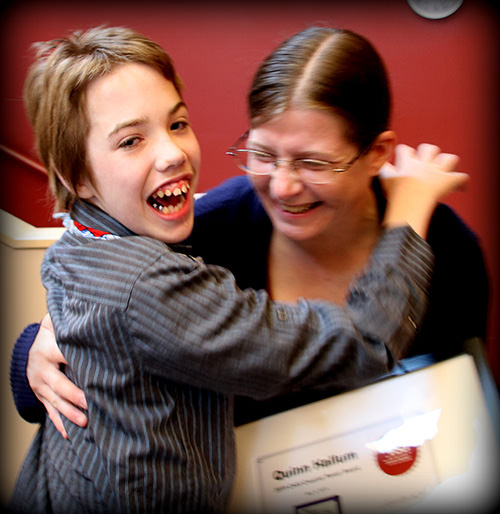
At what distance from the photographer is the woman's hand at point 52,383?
2.86 feet

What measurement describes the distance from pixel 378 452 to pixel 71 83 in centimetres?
83

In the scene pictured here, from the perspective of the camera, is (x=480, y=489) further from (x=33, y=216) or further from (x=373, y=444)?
(x=33, y=216)

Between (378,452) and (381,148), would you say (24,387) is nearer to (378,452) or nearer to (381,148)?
(378,452)

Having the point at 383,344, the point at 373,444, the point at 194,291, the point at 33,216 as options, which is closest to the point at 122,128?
the point at 194,291

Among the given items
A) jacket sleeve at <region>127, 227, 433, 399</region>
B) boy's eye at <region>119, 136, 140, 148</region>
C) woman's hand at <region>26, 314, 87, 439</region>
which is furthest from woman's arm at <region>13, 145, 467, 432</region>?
boy's eye at <region>119, 136, 140, 148</region>

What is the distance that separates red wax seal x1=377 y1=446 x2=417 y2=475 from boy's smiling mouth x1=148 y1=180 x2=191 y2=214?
0.58 metres

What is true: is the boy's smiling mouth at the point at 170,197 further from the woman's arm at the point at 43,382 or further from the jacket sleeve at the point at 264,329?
the woman's arm at the point at 43,382

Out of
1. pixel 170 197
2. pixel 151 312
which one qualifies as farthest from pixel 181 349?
pixel 170 197

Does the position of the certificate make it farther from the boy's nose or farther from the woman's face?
the boy's nose

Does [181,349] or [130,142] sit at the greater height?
[130,142]

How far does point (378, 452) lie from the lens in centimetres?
89

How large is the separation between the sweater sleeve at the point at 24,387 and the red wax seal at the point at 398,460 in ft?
2.35

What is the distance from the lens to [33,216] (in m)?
1.86

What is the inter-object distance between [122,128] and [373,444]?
0.70 m
